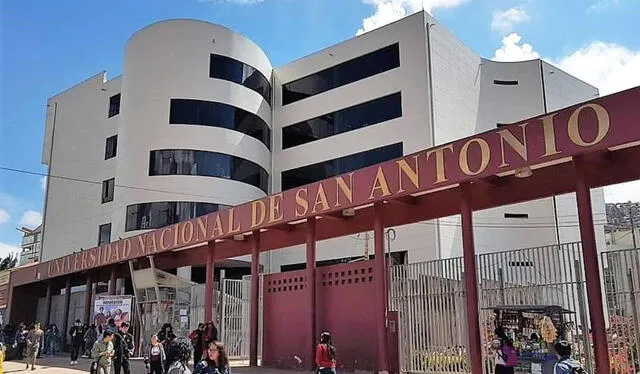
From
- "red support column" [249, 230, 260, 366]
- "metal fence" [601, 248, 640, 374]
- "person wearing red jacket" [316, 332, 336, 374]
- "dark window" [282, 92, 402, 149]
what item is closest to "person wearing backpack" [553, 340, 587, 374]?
"person wearing red jacket" [316, 332, 336, 374]

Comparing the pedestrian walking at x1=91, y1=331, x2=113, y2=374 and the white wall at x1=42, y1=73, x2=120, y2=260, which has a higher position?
the white wall at x1=42, y1=73, x2=120, y2=260

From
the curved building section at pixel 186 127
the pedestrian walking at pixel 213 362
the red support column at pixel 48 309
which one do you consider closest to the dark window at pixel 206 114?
the curved building section at pixel 186 127

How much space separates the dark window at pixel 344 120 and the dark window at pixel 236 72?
126 inches

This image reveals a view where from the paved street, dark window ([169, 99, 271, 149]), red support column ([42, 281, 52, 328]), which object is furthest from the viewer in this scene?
dark window ([169, 99, 271, 149])

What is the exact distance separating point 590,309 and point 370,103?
23.4m

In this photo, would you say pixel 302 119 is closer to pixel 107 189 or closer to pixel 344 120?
pixel 344 120

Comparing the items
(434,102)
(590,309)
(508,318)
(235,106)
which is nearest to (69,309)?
(235,106)

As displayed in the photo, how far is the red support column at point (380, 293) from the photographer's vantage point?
558 inches

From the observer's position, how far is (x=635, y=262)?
1093 centimetres

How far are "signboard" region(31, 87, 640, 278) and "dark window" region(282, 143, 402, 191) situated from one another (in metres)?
14.0

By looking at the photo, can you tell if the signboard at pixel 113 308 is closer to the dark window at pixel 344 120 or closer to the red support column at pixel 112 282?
the red support column at pixel 112 282

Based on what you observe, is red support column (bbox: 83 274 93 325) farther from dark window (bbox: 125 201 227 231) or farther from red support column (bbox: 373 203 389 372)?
red support column (bbox: 373 203 389 372)

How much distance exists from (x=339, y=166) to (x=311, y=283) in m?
18.0

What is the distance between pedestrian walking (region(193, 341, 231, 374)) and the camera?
22.2 feet
